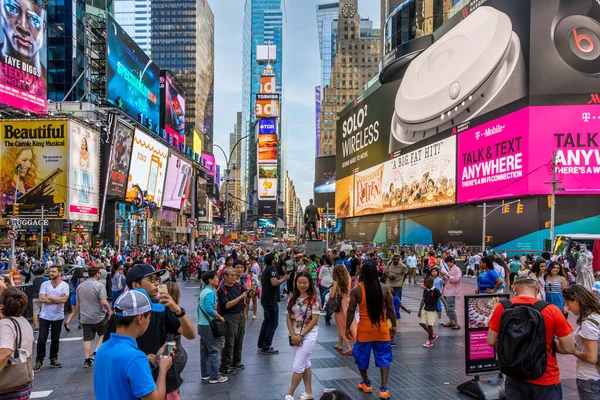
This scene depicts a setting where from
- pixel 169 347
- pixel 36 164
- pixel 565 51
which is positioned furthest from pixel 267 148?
pixel 169 347

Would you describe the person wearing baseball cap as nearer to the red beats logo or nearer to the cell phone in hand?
the cell phone in hand

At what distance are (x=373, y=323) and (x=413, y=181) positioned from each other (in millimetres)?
48780

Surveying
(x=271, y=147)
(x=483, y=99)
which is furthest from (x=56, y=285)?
(x=271, y=147)

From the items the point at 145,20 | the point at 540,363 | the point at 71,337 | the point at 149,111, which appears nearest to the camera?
the point at 540,363

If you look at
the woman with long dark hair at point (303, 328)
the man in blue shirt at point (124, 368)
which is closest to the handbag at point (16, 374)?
the man in blue shirt at point (124, 368)

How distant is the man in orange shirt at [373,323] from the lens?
6.22 metres

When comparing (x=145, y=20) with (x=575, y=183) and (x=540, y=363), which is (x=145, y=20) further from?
(x=540, y=363)

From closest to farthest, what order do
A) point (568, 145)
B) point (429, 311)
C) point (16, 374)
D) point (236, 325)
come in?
point (16, 374)
point (236, 325)
point (429, 311)
point (568, 145)

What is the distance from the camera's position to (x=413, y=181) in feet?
175

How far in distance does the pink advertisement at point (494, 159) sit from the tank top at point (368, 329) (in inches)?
1266

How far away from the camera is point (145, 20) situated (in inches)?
6073

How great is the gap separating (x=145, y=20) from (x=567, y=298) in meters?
172

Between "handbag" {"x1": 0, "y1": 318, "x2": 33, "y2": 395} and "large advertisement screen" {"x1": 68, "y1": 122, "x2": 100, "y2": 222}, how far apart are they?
40.7 meters

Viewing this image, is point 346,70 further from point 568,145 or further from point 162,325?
point 162,325
